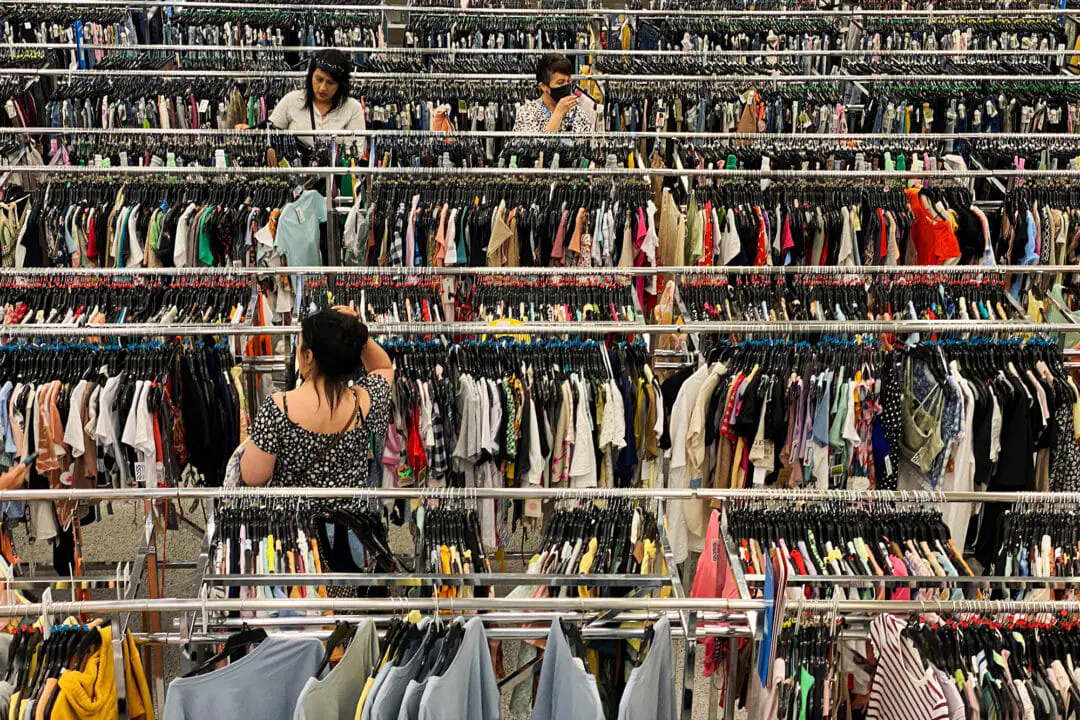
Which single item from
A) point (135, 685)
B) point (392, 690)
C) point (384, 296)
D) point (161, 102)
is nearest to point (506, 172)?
point (384, 296)

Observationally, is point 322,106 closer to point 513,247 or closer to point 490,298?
point 513,247

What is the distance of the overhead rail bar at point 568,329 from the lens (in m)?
4.97

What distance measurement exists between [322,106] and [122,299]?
2307mm

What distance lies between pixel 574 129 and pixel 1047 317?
9.00 ft

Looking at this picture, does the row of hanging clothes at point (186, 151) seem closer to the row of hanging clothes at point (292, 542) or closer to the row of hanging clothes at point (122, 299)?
the row of hanging clothes at point (122, 299)

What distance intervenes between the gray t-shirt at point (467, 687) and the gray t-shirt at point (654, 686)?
344 millimetres

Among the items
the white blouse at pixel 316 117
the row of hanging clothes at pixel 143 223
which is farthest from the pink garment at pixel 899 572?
the white blouse at pixel 316 117

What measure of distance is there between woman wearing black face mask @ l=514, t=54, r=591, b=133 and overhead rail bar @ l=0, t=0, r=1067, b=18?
9.63 ft

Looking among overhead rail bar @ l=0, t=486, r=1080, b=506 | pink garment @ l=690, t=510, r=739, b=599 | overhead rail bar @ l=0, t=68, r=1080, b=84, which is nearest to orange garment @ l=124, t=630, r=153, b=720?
overhead rail bar @ l=0, t=486, r=1080, b=506

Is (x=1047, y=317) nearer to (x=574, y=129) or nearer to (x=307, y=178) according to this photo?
(x=574, y=129)

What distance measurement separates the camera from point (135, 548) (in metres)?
6.28

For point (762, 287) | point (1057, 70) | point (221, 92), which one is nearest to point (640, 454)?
point (762, 287)

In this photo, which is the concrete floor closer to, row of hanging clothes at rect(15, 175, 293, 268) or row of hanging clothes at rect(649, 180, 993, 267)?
row of hanging clothes at rect(15, 175, 293, 268)

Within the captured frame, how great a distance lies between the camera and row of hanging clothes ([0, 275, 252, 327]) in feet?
17.5
